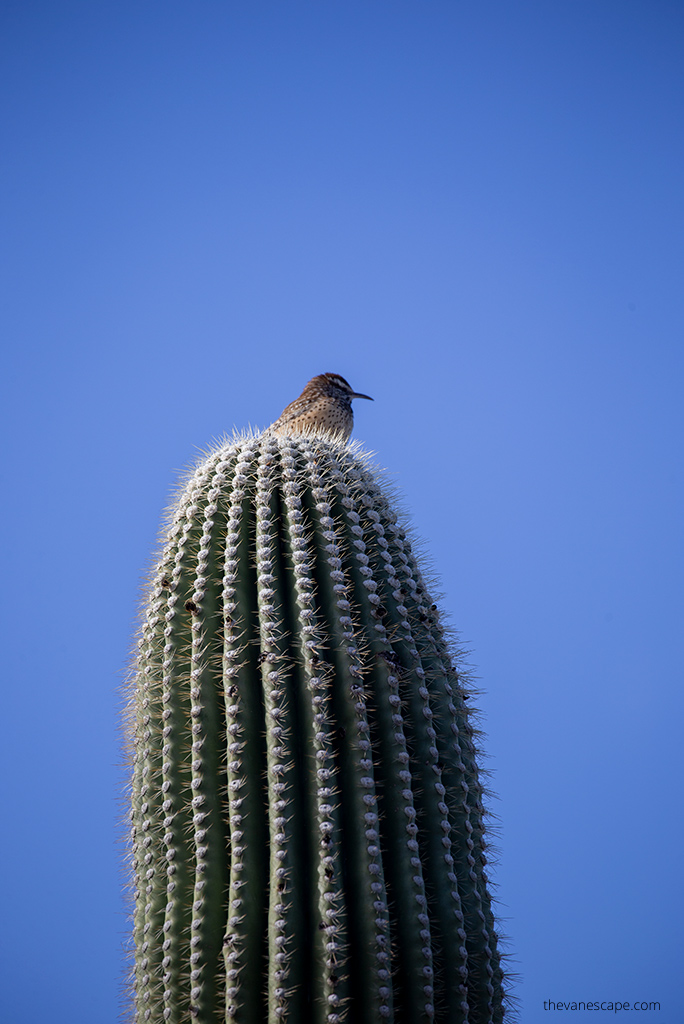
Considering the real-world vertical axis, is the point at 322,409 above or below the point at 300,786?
above

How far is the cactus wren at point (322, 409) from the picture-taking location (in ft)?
16.5

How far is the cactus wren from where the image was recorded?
16.5 feet

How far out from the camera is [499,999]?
1782 mm

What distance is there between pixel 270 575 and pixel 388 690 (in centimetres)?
37

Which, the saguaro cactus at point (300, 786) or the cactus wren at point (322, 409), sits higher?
the cactus wren at point (322, 409)

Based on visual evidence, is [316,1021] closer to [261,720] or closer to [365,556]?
[261,720]

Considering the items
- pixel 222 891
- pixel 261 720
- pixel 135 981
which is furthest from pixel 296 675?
pixel 135 981

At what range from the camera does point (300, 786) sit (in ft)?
5.35

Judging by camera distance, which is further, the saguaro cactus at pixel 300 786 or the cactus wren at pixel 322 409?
the cactus wren at pixel 322 409

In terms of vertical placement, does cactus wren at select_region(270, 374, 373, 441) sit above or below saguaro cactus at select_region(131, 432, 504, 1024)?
above

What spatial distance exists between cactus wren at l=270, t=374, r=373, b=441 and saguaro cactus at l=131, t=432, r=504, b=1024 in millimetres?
2991

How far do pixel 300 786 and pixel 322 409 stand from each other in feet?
12.1

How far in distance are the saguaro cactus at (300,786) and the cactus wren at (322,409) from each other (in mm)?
2991

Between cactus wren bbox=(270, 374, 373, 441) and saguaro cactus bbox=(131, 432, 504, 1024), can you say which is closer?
saguaro cactus bbox=(131, 432, 504, 1024)
